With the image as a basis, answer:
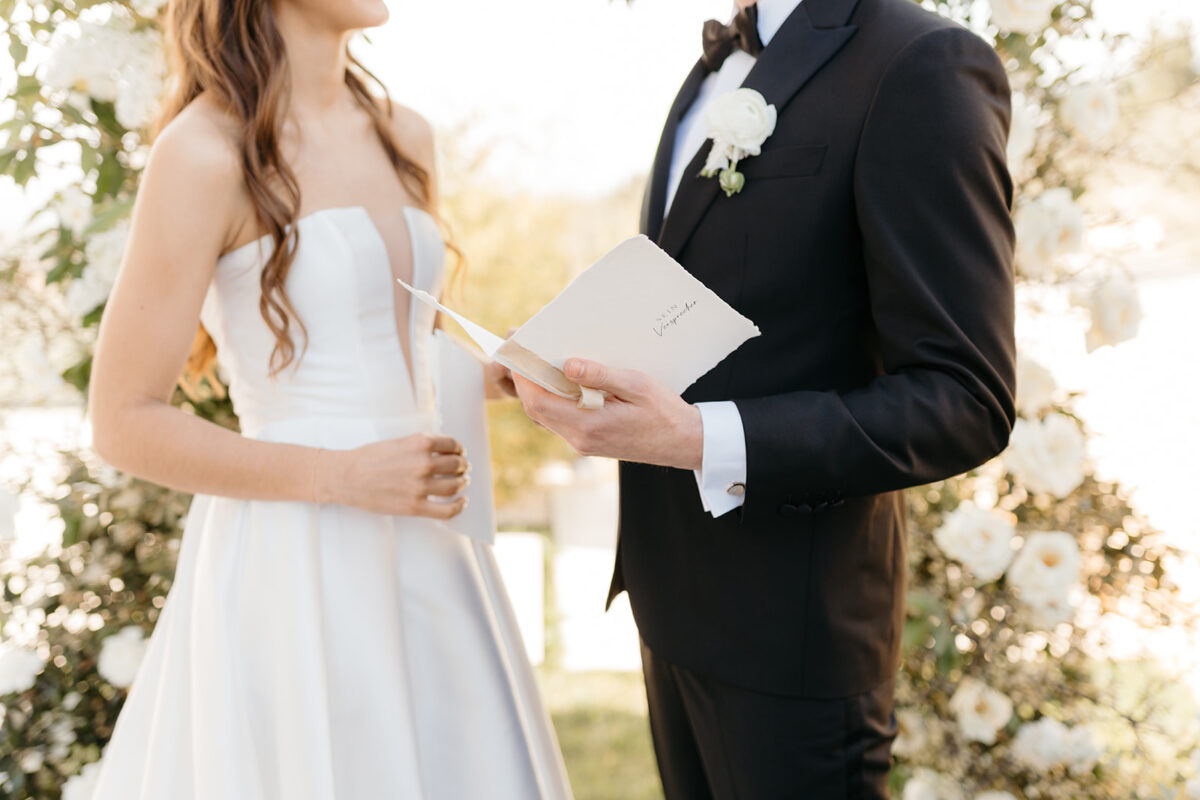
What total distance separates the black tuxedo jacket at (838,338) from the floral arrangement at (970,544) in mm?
943

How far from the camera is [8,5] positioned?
1.90m

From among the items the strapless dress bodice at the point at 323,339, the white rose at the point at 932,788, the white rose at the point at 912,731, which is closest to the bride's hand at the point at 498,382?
the strapless dress bodice at the point at 323,339

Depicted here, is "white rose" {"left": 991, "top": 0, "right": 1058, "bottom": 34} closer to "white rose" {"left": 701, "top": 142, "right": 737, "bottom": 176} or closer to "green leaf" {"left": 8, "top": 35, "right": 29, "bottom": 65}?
"white rose" {"left": 701, "top": 142, "right": 737, "bottom": 176}

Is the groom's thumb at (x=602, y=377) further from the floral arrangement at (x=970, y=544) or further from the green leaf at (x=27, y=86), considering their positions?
the green leaf at (x=27, y=86)

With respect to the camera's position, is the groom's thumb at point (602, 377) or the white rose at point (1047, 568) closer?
the groom's thumb at point (602, 377)

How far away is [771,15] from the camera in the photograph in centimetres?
137

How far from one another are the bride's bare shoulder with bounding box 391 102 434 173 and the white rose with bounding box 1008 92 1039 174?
133 centimetres

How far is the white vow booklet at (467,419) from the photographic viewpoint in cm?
153

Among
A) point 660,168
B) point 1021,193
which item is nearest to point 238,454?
point 660,168

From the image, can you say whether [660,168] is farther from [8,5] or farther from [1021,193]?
[8,5]

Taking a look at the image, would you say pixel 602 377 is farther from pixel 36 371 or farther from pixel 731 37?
pixel 36 371

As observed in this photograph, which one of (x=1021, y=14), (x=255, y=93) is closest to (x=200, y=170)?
(x=255, y=93)

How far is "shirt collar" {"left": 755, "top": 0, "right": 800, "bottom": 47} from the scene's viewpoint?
136 centimetres

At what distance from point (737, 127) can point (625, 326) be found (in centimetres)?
35
